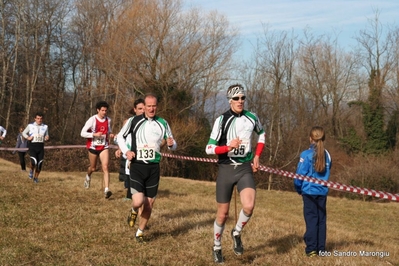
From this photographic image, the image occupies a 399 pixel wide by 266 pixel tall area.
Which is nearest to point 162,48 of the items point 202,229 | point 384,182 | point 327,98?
point 384,182

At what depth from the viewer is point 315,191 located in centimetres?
729

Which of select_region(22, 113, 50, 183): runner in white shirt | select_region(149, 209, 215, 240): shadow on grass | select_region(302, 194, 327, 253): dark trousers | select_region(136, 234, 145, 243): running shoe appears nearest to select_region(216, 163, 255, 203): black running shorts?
select_region(302, 194, 327, 253): dark trousers

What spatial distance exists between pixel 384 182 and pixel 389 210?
37.8ft

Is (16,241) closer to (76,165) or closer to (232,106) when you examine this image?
(232,106)

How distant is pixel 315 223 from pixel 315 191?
0.45 m

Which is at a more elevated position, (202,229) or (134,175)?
(134,175)

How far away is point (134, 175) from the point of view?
766 centimetres

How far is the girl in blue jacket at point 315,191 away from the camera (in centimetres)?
717

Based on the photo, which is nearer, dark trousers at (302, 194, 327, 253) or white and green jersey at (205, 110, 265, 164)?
white and green jersey at (205, 110, 265, 164)

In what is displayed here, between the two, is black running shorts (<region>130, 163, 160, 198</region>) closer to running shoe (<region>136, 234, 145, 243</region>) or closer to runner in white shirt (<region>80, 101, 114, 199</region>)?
running shoe (<region>136, 234, 145, 243</region>)

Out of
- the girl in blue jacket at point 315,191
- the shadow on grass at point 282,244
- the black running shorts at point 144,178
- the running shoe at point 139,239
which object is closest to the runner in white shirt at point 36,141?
the black running shorts at point 144,178

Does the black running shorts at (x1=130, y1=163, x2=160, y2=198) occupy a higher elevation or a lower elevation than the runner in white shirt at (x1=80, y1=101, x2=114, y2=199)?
lower

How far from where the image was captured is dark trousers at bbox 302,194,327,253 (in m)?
7.17

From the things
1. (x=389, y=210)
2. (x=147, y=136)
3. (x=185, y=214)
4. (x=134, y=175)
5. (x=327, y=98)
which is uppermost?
(x=327, y=98)
